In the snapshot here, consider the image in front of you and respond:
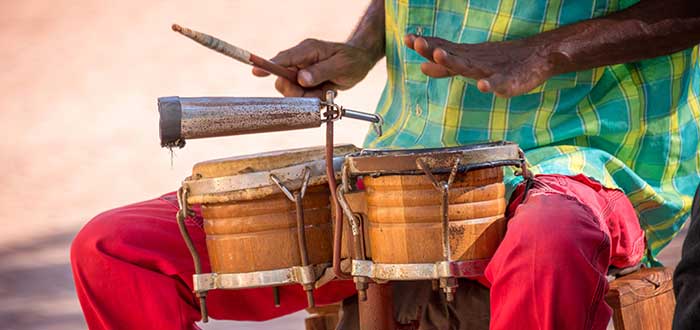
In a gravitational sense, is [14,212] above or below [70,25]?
below

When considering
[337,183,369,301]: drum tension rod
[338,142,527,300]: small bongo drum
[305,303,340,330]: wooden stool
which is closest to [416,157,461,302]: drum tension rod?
[338,142,527,300]: small bongo drum

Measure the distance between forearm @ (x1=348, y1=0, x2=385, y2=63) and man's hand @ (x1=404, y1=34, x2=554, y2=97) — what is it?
716 millimetres

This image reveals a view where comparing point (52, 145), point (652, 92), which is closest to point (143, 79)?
point (52, 145)

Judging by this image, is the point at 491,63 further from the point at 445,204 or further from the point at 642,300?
the point at 642,300

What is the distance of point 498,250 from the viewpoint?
2.65 metres

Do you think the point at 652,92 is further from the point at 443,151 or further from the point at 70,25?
the point at 70,25

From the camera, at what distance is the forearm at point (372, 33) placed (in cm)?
358

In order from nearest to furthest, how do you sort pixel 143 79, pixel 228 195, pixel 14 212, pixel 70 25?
1. pixel 228 195
2. pixel 14 212
3. pixel 143 79
4. pixel 70 25

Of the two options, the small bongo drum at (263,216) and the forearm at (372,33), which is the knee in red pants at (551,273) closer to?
the small bongo drum at (263,216)

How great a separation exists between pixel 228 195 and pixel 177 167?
5.52m

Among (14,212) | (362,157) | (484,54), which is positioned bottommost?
(14,212)

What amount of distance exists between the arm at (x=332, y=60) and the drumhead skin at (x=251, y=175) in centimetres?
44

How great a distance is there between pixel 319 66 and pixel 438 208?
818 mm

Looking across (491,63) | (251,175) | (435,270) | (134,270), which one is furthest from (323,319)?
(491,63)
